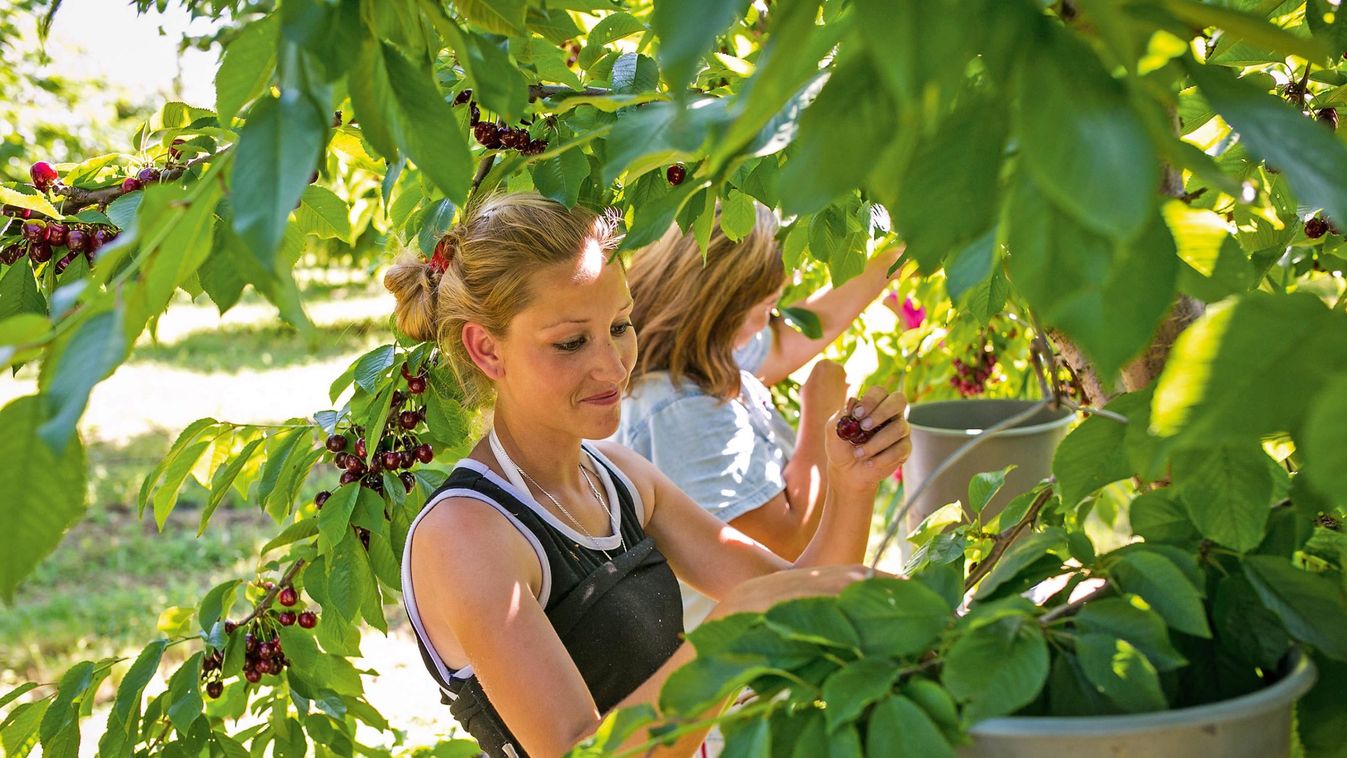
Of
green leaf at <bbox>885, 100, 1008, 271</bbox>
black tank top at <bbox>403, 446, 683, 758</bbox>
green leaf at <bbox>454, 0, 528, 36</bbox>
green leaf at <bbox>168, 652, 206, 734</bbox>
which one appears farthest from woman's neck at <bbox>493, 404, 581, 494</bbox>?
green leaf at <bbox>885, 100, 1008, 271</bbox>

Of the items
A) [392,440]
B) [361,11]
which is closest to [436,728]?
[392,440]

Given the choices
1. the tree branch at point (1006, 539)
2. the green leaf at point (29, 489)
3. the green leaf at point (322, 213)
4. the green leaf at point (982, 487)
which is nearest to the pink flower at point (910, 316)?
the green leaf at point (982, 487)

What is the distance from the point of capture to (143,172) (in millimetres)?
1694

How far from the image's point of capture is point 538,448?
2221mm

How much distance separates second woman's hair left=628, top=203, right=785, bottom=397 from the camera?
3.19 m

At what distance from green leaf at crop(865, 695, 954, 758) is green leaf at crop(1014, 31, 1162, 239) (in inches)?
11.6

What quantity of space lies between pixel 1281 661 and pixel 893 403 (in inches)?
55.5

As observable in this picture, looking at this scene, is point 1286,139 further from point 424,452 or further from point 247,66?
point 424,452

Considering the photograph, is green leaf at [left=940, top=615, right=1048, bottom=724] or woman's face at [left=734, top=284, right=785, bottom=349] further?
woman's face at [left=734, top=284, right=785, bottom=349]

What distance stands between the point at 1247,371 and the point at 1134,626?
243 mm

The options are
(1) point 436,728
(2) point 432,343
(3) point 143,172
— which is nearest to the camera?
(3) point 143,172

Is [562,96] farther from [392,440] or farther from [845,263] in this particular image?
[392,440]

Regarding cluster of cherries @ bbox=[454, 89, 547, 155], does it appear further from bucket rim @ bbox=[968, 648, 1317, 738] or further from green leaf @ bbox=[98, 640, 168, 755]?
bucket rim @ bbox=[968, 648, 1317, 738]

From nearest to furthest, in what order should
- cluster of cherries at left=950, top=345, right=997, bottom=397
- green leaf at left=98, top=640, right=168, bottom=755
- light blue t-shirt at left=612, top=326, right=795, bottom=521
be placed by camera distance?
green leaf at left=98, top=640, right=168, bottom=755
light blue t-shirt at left=612, top=326, right=795, bottom=521
cluster of cherries at left=950, top=345, right=997, bottom=397
